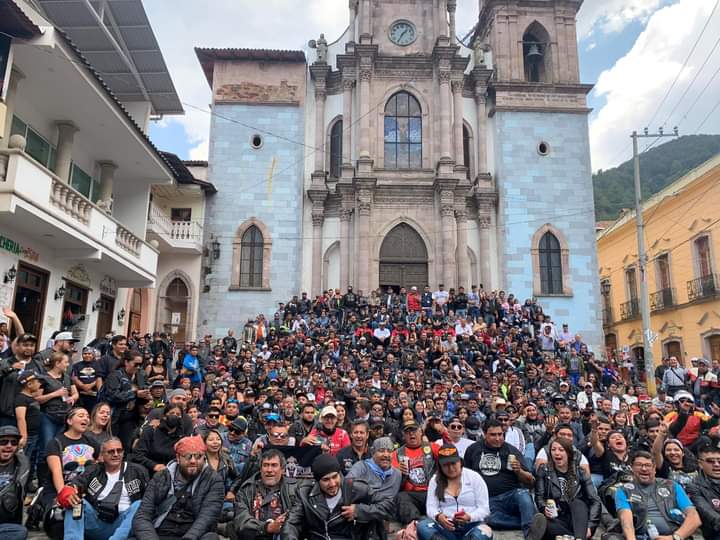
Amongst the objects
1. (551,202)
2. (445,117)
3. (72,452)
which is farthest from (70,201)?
(551,202)

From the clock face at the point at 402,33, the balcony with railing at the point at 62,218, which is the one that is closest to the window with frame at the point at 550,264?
the clock face at the point at 402,33

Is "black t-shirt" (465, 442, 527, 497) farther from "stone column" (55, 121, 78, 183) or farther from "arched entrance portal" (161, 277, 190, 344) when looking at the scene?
"arched entrance portal" (161, 277, 190, 344)

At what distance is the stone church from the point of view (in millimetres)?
24141

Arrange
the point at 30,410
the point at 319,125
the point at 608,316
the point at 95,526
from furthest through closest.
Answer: the point at 608,316 < the point at 319,125 < the point at 30,410 < the point at 95,526

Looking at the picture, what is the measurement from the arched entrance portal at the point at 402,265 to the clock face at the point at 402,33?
9130 millimetres

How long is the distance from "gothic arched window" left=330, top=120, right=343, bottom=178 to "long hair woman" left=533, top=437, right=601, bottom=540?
20.3 metres

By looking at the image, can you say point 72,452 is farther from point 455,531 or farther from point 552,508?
point 552,508

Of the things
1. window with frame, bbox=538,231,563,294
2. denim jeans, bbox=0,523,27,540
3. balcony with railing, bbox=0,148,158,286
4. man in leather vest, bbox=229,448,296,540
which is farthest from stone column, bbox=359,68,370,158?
denim jeans, bbox=0,523,27,540

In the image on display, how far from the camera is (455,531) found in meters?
5.99


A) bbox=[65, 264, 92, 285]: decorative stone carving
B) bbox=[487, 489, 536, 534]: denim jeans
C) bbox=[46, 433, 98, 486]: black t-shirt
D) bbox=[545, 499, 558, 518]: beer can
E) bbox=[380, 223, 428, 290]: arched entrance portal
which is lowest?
bbox=[487, 489, 536, 534]: denim jeans

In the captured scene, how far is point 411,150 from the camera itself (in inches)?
Answer: 1008

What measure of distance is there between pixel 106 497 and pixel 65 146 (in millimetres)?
12738

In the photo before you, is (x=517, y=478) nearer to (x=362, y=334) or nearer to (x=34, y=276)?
(x=362, y=334)

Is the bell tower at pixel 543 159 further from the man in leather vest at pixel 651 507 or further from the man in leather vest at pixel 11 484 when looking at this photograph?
the man in leather vest at pixel 11 484
